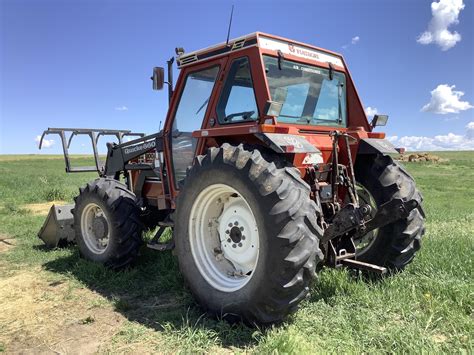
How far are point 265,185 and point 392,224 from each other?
6.26 feet

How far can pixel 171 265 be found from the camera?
542cm

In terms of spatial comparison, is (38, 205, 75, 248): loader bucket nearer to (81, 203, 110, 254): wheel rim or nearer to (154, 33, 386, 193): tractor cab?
(81, 203, 110, 254): wheel rim

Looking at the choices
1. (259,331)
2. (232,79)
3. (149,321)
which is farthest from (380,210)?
(149,321)

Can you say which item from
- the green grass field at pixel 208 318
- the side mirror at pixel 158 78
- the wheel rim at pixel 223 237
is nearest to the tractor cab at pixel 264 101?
the side mirror at pixel 158 78

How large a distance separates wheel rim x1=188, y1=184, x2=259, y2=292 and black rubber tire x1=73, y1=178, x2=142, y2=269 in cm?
160

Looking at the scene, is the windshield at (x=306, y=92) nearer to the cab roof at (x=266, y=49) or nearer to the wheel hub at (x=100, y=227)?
the cab roof at (x=266, y=49)

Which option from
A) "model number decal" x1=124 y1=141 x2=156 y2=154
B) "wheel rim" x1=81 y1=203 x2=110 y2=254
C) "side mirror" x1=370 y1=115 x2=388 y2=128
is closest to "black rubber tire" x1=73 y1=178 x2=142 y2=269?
"wheel rim" x1=81 y1=203 x2=110 y2=254

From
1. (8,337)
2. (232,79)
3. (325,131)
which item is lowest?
(8,337)

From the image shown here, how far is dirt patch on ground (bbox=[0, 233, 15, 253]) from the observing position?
702 centimetres

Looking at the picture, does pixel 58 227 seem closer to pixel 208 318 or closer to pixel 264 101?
pixel 208 318

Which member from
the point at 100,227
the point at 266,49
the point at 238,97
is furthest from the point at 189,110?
the point at 100,227

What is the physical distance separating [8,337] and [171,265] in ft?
6.91

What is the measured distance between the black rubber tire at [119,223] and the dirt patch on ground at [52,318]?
63cm

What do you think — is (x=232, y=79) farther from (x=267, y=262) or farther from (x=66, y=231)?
(x=66, y=231)
